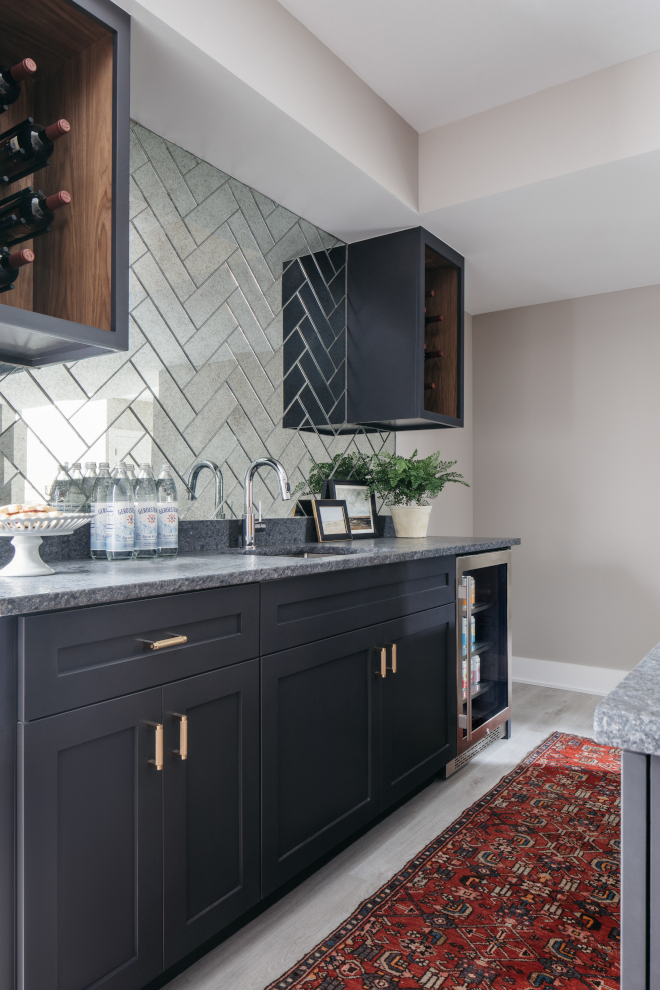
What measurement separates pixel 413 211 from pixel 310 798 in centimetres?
225

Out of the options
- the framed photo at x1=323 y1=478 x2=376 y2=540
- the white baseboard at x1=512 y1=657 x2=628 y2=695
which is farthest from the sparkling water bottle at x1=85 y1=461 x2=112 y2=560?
the white baseboard at x1=512 y1=657 x2=628 y2=695

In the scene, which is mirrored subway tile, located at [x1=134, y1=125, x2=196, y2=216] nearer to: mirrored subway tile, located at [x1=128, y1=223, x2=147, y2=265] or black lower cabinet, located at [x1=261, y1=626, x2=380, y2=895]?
mirrored subway tile, located at [x1=128, y1=223, x2=147, y2=265]

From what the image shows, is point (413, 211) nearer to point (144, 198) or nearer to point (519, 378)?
point (144, 198)

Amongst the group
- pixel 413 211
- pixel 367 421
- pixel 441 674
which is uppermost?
pixel 413 211

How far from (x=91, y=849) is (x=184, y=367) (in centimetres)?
147

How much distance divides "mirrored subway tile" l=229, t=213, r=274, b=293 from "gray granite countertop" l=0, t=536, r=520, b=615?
1.09m

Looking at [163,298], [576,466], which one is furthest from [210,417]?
[576,466]

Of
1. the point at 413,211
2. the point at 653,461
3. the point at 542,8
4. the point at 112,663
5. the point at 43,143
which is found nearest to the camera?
the point at 112,663

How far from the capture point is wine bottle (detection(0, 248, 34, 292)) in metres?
1.37

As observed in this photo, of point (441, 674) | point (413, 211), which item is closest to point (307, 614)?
point (441, 674)

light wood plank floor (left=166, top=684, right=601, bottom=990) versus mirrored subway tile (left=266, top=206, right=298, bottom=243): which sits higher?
mirrored subway tile (left=266, top=206, right=298, bottom=243)

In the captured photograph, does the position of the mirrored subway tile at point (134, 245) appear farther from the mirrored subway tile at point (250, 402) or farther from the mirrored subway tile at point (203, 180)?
the mirrored subway tile at point (250, 402)

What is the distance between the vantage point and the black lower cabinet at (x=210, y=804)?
1.37 metres

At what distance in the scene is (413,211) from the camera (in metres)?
2.71
